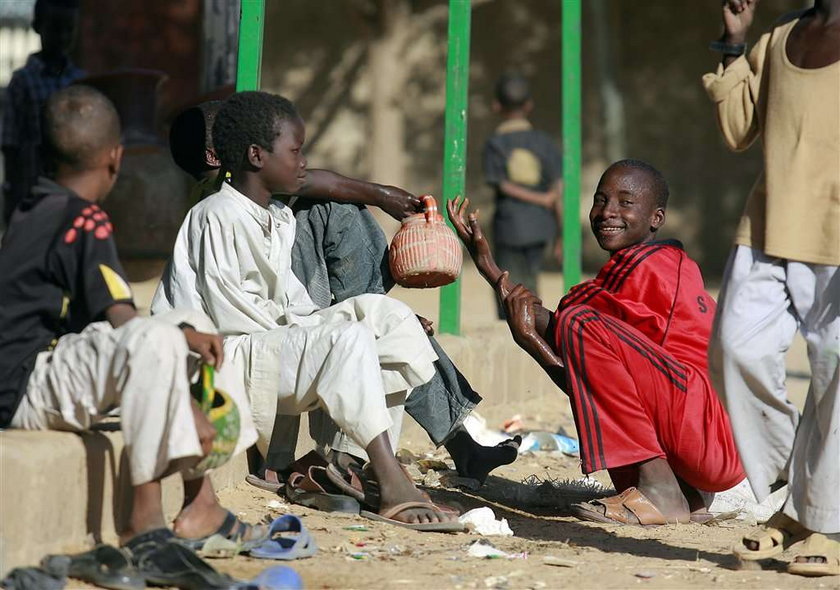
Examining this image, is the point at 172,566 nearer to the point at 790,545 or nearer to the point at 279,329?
the point at 279,329

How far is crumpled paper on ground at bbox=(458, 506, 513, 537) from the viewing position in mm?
4736

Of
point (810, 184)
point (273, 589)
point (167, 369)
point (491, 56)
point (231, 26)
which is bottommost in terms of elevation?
point (273, 589)

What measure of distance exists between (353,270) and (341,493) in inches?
37.0

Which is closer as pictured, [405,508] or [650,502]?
[405,508]

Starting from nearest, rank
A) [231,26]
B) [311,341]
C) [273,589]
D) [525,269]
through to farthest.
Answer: [273,589]
[311,341]
[231,26]
[525,269]


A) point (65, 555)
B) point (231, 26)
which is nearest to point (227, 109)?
point (65, 555)

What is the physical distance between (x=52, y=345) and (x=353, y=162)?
1259 cm

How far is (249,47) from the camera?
19.4 ft

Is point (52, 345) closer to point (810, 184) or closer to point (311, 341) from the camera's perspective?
point (311, 341)

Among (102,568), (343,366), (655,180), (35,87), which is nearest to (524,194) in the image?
(35,87)

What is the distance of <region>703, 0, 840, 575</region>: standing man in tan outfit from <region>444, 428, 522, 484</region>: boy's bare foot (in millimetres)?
1433

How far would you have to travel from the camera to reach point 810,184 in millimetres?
4016

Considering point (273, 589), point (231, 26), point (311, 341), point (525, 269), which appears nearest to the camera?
point (273, 589)

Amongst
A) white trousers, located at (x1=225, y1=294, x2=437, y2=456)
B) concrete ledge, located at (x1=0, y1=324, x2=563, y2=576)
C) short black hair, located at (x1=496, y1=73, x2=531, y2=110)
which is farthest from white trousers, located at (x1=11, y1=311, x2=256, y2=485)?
short black hair, located at (x1=496, y1=73, x2=531, y2=110)
